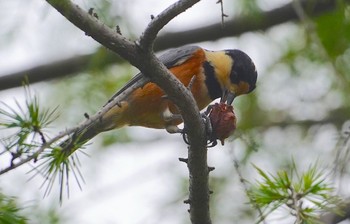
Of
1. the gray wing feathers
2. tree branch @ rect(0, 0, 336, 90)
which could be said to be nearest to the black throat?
the gray wing feathers

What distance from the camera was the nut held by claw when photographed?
351cm

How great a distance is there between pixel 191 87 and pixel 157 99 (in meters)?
0.18

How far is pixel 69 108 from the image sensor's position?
6359 millimetres

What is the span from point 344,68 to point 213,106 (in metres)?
2.39

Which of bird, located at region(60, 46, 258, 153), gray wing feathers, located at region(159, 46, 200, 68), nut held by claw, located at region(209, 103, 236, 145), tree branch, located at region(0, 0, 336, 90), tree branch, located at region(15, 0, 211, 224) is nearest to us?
tree branch, located at region(15, 0, 211, 224)

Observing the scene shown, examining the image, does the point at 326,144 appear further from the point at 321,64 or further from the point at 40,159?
the point at 40,159

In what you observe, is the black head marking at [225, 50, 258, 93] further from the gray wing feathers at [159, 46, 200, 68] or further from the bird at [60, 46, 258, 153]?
the gray wing feathers at [159, 46, 200, 68]

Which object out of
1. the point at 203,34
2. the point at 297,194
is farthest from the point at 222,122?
the point at 203,34

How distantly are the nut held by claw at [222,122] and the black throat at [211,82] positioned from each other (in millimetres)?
970

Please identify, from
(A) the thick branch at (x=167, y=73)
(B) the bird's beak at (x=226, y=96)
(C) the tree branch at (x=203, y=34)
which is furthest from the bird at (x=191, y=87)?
(A) the thick branch at (x=167, y=73)

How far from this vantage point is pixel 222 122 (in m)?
3.52

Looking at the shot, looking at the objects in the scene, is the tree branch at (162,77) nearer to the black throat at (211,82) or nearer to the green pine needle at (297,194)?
the green pine needle at (297,194)

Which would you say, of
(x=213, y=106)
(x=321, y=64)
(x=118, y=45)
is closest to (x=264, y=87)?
(x=321, y=64)

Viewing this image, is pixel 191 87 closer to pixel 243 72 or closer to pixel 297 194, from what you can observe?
pixel 243 72
